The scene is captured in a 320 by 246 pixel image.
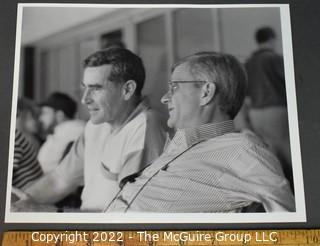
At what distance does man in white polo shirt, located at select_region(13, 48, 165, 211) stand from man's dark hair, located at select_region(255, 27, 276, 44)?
41cm

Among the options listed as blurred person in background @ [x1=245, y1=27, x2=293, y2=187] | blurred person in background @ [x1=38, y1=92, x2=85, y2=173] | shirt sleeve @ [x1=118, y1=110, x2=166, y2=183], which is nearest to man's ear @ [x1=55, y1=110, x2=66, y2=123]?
blurred person in background @ [x1=38, y1=92, x2=85, y2=173]

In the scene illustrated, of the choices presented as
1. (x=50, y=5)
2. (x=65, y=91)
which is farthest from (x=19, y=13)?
(x=65, y=91)

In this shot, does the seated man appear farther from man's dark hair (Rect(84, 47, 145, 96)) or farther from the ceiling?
the ceiling

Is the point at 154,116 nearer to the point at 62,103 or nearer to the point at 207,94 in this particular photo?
the point at 207,94

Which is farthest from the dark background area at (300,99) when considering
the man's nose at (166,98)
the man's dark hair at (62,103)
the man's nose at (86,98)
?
the man's nose at (166,98)

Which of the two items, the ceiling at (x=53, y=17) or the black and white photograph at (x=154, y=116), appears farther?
the ceiling at (x=53, y=17)

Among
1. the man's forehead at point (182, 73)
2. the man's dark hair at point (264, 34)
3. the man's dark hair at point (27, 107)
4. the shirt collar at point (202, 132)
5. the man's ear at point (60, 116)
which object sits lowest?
the shirt collar at point (202, 132)

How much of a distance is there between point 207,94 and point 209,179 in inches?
10.8

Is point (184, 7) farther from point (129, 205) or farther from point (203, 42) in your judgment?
point (129, 205)

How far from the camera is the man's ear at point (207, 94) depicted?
123 cm

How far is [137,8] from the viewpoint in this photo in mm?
1364

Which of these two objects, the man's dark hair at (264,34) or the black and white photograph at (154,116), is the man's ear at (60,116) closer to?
the black and white photograph at (154,116)

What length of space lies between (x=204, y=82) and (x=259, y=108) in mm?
202

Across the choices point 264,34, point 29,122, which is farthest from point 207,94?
point 29,122
